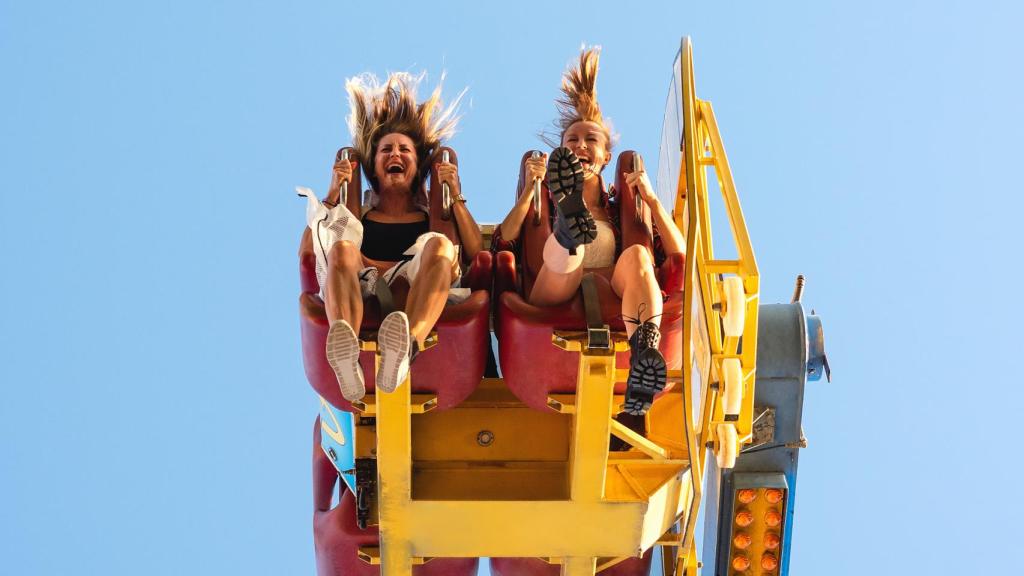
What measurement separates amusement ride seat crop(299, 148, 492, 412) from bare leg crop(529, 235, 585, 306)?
0.81ft

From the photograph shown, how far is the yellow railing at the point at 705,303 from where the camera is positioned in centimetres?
758

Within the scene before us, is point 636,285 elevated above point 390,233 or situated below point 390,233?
below

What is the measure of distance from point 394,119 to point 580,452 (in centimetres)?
222

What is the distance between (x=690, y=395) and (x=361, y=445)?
5.32 ft

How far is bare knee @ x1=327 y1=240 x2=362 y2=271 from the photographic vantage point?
773 centimetres

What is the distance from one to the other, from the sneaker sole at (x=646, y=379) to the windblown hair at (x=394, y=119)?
203 cm

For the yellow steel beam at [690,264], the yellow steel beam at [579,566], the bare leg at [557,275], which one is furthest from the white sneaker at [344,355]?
the yellow steel beam at [579,566]

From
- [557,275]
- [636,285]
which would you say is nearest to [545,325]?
[557,275]

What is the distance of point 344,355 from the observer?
7.33 meters

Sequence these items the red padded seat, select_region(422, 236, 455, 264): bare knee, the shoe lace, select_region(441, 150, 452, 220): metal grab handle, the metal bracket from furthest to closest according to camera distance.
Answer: the red padded seat < select_region(441, 150, 452, 220): metal grab handle < the metal bracket < select_region(422, 236, 455, 264): bare knee < the shoe lace

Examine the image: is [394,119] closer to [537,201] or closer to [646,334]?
[537,201]

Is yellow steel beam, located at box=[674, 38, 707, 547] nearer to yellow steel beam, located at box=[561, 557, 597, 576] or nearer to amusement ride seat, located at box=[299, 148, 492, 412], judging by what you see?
yellow steel beam, located at box=[561, 557, 597, 576]

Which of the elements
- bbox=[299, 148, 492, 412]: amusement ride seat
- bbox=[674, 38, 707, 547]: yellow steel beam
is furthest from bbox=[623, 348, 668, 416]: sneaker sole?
bbox=[299, 148, 492, 412]: amusement ride seat

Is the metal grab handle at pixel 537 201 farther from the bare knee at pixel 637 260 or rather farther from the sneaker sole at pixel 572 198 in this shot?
the sneaker sole at pixel 572 198
